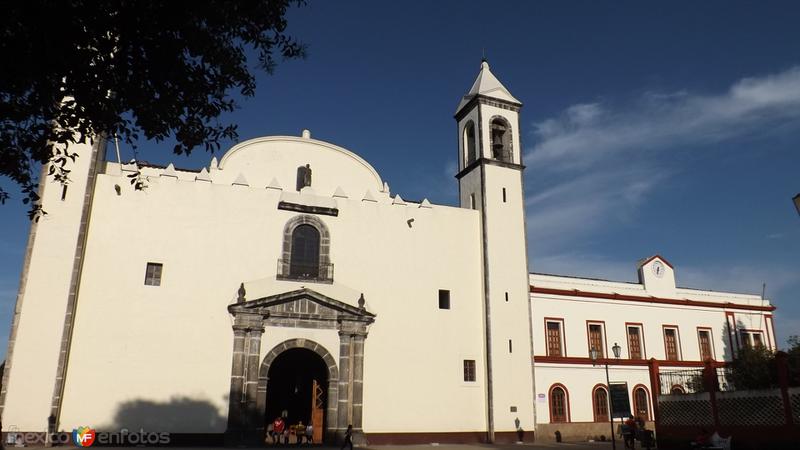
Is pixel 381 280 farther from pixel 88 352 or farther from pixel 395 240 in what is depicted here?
pixel 88 352

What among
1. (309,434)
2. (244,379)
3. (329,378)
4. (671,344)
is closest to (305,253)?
(329,378)

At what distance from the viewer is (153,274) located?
18656 mm

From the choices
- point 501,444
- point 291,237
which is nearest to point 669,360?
point 501,444

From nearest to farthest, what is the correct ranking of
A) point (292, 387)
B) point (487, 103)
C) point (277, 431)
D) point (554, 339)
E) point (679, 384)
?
point (277, 431) → point (679, 384) → point (292, 387) → point (554, 339) → point (487, 103)

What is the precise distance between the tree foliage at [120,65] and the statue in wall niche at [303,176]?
12558 millimetres

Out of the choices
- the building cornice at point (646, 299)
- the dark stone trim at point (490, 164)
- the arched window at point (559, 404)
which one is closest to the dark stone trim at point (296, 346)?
the dark stone trim at point (490, 164)

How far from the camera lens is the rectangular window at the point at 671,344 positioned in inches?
1048

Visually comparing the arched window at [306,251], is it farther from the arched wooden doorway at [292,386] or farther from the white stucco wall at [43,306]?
the white stucco wall at [43,306]

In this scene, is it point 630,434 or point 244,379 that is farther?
point 630,434

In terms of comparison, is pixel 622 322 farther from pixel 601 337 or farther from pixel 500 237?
pixel 500 237

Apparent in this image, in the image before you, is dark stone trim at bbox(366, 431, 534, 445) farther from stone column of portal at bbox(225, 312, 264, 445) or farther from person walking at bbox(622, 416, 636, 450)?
stone column of portal at bbox(225, 312, 264, 445)

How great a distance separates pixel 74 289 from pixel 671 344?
23290 mm

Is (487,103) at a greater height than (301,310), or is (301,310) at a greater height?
(487,103)

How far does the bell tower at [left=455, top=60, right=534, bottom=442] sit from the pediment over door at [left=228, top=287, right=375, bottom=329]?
15.4ft
